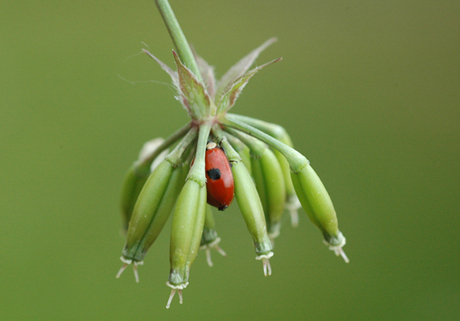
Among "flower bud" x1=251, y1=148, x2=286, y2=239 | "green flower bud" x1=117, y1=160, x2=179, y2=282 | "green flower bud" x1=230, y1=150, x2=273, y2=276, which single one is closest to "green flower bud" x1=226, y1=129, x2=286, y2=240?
"flower bud" x1=251, y1=148, x2=286, y2=239

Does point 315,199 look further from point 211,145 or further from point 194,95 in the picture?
point 194,95

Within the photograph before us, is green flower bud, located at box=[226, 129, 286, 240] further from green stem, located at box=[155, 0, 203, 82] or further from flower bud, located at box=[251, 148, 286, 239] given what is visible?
green stem, located at box=[155, 0, 203, 82]

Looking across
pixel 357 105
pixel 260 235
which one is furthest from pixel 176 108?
pixel 260 235

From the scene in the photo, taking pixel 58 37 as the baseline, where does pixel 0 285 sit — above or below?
below

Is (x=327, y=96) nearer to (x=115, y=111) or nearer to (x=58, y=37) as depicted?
(x=115, y=111)

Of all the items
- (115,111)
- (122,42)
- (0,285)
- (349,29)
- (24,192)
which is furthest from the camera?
(349,29)

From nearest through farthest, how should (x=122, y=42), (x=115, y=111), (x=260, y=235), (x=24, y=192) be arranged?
1. (x=260, y=235)
2. (x=24, y=192)
3. (x=115, y=111)
4. (x=122, y=42)

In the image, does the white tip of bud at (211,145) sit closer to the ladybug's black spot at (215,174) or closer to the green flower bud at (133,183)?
the ladybug's black spot at (215,174)

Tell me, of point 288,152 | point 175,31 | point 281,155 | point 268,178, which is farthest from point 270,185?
point 175,31
